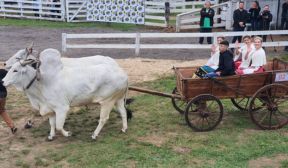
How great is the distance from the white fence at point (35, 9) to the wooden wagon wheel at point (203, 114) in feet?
54.9

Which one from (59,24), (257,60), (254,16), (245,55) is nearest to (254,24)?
(254,16)

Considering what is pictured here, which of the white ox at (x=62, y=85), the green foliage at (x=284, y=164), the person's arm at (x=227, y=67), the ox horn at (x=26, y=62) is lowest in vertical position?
the green foliage at (x=284, y=164)

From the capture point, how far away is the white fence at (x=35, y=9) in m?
23.7

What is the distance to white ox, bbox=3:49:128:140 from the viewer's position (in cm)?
739

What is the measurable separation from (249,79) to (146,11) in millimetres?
14694

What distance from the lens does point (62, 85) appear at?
743 cm

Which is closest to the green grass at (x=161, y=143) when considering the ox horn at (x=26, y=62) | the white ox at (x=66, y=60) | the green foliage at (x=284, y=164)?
the green foliage at (x=284, y=164)

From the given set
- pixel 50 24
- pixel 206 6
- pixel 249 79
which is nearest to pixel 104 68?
pixel 249 79

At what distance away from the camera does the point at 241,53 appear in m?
9.19

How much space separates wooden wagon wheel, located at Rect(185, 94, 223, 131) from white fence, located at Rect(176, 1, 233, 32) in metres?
12.8

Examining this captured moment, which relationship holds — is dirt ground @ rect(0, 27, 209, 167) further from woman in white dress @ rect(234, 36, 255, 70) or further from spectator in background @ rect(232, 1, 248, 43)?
woman in white dress @ rect(234, 36, 255, 70)

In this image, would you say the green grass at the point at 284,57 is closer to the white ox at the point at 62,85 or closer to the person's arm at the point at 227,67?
the person's arm at the point at 227,67

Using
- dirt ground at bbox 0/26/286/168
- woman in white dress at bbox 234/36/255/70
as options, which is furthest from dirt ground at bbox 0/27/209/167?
woman in white dress at bbox 234/36/255/70

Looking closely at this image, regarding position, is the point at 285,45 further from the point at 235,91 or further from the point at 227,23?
the point at 235,91
